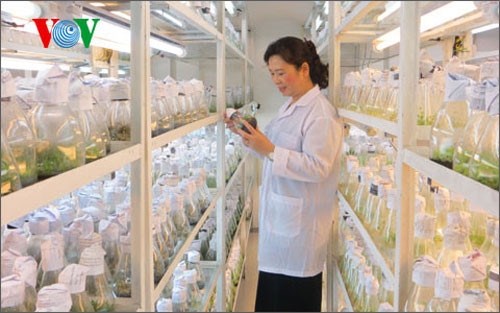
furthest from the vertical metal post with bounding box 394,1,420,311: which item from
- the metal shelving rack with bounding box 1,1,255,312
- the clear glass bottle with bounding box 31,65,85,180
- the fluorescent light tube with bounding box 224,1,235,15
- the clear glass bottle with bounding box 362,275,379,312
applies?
the fluorescent light tube with bounding box 224,1,235,15

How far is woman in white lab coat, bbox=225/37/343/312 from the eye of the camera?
202cm

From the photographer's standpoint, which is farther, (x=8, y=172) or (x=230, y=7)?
(x=230, y=7)

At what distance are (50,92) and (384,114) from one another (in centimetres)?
103

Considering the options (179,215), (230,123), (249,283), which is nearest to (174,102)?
(179,215)

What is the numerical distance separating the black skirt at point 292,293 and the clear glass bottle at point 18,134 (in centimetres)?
156

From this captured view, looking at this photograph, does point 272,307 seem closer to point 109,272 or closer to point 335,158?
point 335,158

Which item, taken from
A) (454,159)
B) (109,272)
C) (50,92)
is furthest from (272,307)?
(50,92)

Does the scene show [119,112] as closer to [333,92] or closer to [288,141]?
[288,141]

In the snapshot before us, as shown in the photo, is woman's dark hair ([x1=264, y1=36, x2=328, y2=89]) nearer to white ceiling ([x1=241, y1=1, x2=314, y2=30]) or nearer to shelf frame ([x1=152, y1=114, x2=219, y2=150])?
shelf frame ([x1=152, y1=114, x2=219, y2=150])

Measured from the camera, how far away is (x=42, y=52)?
6.93 ft

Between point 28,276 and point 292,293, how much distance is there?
1.43 meters

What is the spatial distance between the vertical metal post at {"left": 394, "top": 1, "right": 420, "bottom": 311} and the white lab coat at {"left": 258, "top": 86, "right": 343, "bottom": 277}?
0.85m

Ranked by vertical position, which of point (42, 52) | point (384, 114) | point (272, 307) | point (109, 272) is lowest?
point (272, 307)

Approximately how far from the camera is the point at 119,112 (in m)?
1.13
